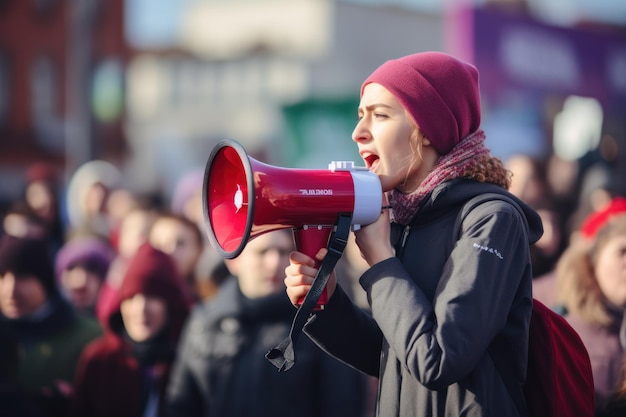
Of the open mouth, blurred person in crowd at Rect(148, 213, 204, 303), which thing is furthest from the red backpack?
blurred person in crowd at Rect(148, 213, 204, 303)

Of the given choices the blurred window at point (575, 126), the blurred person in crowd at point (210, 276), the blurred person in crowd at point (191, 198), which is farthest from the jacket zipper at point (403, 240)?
the blurred window at point (575, 126)

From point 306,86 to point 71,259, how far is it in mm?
40955

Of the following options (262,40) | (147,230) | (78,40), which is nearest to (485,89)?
(147,230)

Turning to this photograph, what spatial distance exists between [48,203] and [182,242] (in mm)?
2358

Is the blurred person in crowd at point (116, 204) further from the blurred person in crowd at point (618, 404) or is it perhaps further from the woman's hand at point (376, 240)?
the woman's hand at point (376, 240)

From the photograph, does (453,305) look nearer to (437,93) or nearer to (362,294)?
(437,93)

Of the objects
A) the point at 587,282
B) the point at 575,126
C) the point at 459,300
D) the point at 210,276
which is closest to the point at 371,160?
the point at 459,300

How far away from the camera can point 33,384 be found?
4.49 m

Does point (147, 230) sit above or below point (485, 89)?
below

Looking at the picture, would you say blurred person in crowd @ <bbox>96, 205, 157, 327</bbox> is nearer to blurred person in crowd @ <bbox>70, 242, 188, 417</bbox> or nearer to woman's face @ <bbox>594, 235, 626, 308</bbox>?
blurred person in crowd @ <bbox>70, 242, 188, 417</bbox>

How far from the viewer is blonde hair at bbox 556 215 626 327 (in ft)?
11.8

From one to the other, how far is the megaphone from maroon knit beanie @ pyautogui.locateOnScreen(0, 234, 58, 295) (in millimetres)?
2625

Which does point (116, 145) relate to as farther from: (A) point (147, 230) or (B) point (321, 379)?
(B) point (321, 379)

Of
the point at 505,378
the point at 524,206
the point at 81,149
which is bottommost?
the point at 81,149
